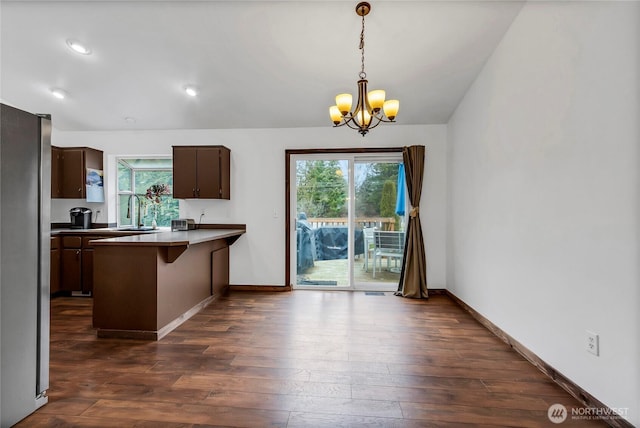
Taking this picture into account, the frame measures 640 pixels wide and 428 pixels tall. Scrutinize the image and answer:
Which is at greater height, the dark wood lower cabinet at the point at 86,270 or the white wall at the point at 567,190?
the white wall at the point at 567,190

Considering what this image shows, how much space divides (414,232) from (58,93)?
15.8 ft

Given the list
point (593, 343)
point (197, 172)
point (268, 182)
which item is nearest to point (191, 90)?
point (197, 172)

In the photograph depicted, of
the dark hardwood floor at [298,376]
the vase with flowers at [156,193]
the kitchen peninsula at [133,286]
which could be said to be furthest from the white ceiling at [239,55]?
the dark hardwood floor at [298,376]

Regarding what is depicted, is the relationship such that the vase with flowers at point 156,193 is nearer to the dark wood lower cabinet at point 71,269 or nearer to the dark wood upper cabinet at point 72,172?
the dark wood upper cabinet at point 72,172

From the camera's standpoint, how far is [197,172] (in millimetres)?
3947

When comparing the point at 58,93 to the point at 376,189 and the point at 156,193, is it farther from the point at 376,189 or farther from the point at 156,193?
the point at 376,189

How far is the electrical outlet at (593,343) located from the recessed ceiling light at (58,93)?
18.0ft

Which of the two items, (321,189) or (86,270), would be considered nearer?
(86,270)

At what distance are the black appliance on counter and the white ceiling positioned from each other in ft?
4.36

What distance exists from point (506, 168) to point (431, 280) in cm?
201

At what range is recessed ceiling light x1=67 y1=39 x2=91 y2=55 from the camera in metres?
2.82

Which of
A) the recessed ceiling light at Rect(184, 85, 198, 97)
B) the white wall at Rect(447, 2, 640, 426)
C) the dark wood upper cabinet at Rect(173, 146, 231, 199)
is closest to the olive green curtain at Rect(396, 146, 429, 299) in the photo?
the white wall at Rect(447, 2, 640, 426)

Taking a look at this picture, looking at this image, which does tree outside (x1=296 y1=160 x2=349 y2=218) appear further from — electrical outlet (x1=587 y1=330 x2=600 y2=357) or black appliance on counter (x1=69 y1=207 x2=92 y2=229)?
black appliance on counter (x1=69 y1=207 x2=92 y2=229)

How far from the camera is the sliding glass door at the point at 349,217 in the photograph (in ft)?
13.8
